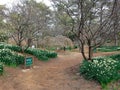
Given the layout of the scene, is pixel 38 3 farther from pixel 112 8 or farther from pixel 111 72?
pixel 111 72

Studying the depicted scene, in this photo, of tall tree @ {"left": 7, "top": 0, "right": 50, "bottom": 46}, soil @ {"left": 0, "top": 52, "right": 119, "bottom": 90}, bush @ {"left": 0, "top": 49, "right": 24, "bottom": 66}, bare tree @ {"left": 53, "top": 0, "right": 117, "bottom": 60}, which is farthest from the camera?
tall tree @ {"left": 7, "top": 0, "right": 50, "bottom": 46}

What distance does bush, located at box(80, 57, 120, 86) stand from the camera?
798cm

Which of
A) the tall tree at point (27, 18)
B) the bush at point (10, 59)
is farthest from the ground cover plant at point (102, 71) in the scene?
the tall tree at point (27, 18)

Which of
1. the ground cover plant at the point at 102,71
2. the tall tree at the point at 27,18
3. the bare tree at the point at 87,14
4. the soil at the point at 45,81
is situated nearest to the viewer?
the soil at the point at 45,81

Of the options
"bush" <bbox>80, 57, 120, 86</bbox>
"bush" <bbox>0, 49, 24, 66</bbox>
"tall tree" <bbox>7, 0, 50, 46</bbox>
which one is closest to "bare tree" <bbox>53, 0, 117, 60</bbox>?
"bush" <bbox>80, 57, 120, 86</bbox>

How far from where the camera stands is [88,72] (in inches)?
334

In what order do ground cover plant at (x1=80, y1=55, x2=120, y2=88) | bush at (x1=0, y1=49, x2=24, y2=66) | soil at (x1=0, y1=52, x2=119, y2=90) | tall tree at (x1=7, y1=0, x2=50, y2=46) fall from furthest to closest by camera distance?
tall tree at (x1=7, y1=0, x2=50, y2=46)
bush at (x1=0, y1=49, x2=24, y2=66)
ground cover plant at (x1=80, y1=55, x2=120, y2=88)
soil at (x1=0, y1=52, x2=119, y2=90)

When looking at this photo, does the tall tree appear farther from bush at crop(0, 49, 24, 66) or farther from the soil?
the soil

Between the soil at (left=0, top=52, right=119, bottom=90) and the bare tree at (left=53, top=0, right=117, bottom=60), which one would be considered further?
the bare tree at (left=53, top=0, right=117, bottom=60)

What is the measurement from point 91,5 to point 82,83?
10.9 feet

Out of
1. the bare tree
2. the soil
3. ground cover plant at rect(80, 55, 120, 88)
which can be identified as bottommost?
the soil

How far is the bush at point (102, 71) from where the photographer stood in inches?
314

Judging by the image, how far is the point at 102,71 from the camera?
814 centimetres

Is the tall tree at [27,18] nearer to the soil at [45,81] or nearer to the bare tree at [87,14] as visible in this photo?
the bare tree at [87,14]
